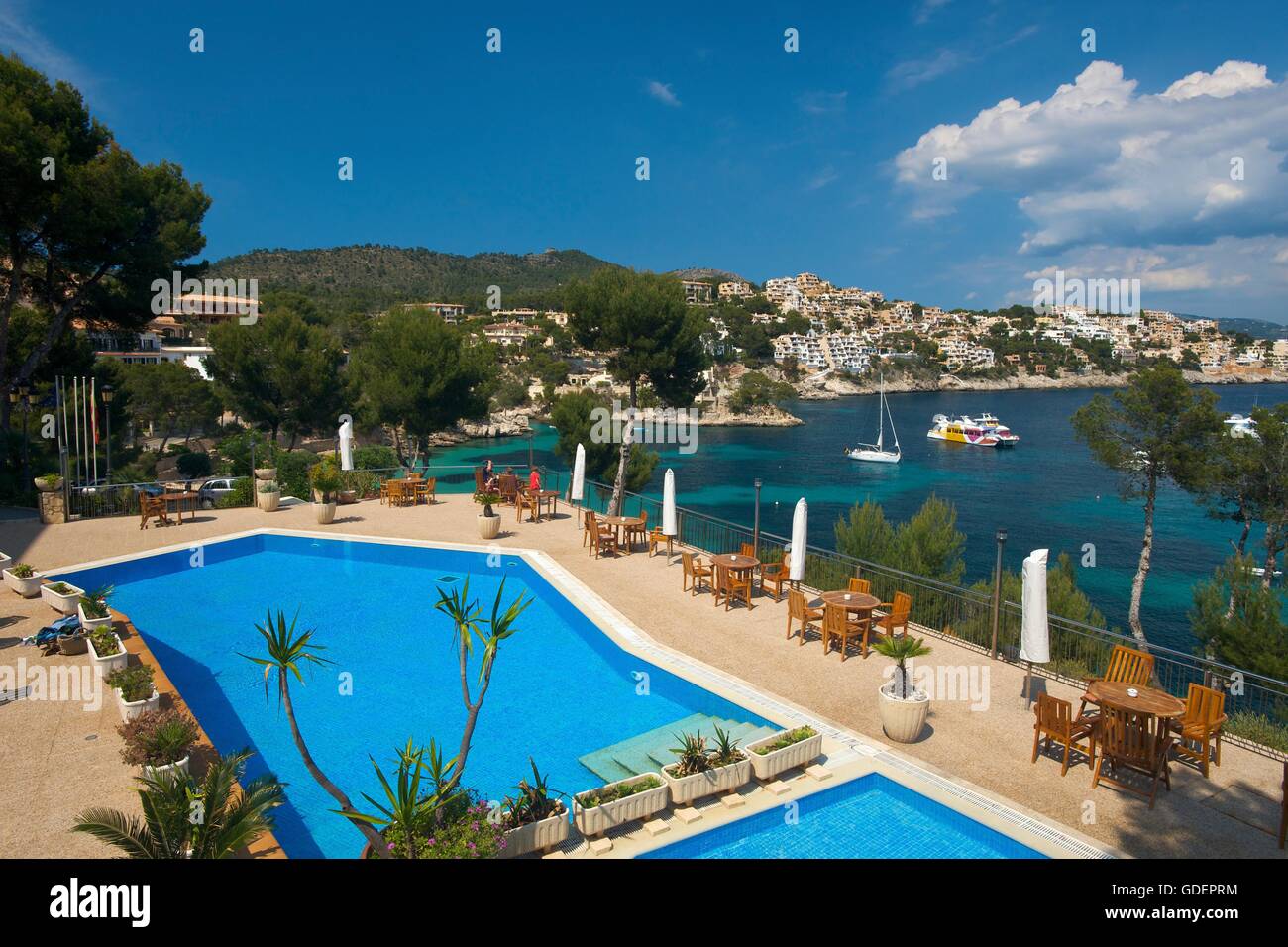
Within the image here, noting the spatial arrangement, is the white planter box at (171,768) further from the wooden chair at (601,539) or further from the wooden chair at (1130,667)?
the wooden chair at (601,539)

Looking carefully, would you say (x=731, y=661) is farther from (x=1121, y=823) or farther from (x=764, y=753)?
(x=1121, y=823)

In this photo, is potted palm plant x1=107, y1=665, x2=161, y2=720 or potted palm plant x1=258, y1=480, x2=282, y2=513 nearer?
potted palm plant x1=107, y1=665, x2=161, y2=720

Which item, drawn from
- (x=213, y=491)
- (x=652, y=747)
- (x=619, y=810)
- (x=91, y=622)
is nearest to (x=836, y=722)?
(x=652, y=747)

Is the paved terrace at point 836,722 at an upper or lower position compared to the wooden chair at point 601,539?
lower

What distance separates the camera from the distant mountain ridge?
100 meters

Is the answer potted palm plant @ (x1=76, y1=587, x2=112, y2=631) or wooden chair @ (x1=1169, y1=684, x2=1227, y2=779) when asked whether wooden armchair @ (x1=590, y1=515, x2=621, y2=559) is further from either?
wooden chair @ (x1=1169, y1=684, x2=1227, y2=779)

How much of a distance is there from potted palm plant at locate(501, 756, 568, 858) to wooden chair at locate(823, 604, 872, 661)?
436 centimetres

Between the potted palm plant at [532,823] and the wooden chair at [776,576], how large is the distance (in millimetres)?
5985

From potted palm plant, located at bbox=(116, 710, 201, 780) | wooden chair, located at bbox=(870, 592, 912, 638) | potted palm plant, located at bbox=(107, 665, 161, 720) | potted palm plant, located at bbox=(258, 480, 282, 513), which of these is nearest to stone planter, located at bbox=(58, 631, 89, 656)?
potted palm plant, located at bbox=(107, 665, 161, 720)

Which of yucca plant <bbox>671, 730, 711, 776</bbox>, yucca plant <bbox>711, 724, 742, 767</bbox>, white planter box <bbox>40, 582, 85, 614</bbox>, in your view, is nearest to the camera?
yucca plant <bbox>671, 730, 711, 776</bbox>

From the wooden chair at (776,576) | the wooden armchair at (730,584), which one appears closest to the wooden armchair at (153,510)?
the wooden armchair at (730,584)

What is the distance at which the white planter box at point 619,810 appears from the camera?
5.43 m
